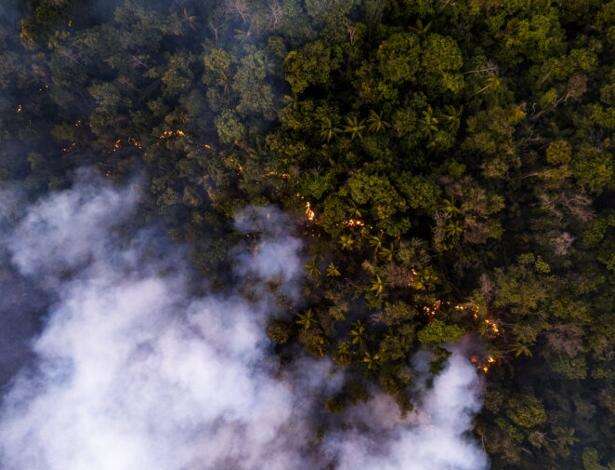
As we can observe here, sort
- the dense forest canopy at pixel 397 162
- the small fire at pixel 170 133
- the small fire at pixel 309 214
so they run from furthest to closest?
1. the small fire at pixel 170 133
2. the small fire at pixel 309 214
3. the dense forest canopy at pixel 397 162

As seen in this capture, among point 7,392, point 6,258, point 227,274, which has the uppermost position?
point 227,274

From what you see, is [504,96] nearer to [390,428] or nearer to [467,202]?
[467,202]

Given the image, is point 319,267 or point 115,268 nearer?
point 319,267

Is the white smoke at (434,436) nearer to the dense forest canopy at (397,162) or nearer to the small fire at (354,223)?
the dense forest canopy at (397,162)

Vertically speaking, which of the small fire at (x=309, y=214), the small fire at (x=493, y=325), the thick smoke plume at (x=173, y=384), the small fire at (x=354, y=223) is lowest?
the thick smoke plume at (x=173, y=384)

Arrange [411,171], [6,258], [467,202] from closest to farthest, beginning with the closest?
[467,202]
[411,171]
[6,258]

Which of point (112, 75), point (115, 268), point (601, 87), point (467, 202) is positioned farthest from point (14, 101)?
point (601, 87)

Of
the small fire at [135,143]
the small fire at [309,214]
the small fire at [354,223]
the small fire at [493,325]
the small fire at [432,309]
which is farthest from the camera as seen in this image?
the small fire at [135,143]

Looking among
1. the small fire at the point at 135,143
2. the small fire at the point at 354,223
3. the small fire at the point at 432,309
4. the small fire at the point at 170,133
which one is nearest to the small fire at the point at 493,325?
the small fire at the point at 432,309
